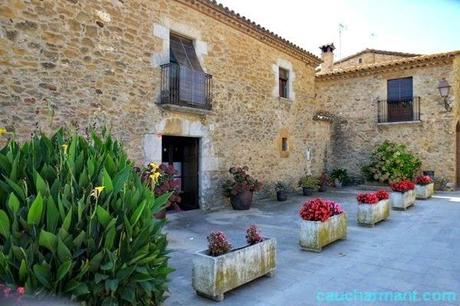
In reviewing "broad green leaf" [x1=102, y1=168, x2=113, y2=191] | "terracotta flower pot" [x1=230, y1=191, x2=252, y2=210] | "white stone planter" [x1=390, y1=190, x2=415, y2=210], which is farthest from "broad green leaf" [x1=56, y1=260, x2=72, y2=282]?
"white stone planter" [x1=390, y1=190, x2=415, y2=210]

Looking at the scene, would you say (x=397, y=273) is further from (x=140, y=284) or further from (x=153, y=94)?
(x=153, y=94)

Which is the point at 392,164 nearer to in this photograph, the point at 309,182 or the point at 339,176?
the point at 339,176

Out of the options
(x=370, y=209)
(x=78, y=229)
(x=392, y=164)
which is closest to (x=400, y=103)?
(x=392, y=164)

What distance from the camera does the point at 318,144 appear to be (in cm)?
1436

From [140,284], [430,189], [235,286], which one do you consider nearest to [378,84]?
[430,189]

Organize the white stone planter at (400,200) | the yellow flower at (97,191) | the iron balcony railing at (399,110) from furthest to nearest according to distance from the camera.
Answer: the iron balcony railing at (399,110) → the white stone planter at (400,200) → the yellow flower at (97,191)

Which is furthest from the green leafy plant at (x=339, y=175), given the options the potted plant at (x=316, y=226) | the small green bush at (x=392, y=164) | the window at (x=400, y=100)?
the potted plant at (x=316, y=226)

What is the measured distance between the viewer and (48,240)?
250 cm

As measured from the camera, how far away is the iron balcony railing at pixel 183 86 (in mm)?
7875

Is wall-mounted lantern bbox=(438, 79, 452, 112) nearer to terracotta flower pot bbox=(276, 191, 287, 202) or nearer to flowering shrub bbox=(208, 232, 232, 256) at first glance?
terracotta flower pot bbox=(276, 191, 287, 202)

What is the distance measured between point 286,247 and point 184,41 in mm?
5546

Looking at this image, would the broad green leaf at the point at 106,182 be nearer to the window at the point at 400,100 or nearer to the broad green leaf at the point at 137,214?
the broad green leaf at the point at 137,214

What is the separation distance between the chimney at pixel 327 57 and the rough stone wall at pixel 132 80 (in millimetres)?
7394

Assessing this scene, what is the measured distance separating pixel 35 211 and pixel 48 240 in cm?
23
